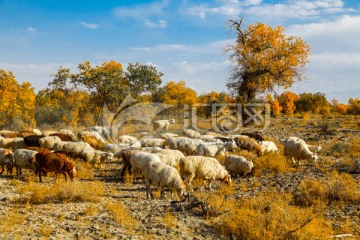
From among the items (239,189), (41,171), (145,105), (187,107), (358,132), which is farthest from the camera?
(187,107)

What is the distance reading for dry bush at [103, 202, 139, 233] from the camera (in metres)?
7.62

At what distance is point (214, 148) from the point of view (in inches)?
659

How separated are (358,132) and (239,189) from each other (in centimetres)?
1845

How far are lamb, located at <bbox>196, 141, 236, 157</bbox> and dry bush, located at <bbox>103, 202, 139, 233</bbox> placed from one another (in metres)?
7.83

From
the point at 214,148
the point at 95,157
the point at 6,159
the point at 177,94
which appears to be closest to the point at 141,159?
the point at 95,157

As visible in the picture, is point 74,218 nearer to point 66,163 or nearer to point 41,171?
point 66,163

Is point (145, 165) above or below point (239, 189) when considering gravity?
above

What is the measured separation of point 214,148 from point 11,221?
1086 cm

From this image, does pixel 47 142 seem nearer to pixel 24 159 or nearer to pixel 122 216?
pixel 24 159

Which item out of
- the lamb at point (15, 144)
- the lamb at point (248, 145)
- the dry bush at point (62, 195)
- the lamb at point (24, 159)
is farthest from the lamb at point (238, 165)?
the lamb at point (15, 144)

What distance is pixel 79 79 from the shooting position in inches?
1129

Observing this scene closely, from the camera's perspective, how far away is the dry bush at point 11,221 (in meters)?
7.09

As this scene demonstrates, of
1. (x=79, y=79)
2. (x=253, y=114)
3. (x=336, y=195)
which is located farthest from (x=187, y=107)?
(x=336, y=195)

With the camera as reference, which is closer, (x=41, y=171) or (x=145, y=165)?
(x=145, y=165)
